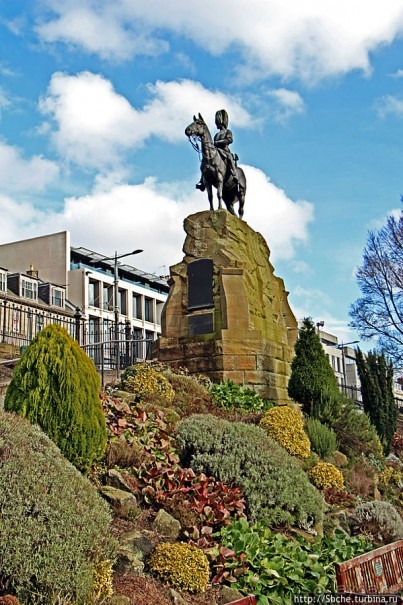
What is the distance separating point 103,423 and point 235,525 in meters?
1.93

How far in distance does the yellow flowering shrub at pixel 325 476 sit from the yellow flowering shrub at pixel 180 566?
4609 millimetres

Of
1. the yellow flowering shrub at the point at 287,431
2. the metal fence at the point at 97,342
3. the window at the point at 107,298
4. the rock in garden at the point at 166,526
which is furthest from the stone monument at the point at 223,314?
the window at the point at 107,298

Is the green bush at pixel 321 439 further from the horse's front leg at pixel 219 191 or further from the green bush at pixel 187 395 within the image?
the horse's front leg at pixel 219 191

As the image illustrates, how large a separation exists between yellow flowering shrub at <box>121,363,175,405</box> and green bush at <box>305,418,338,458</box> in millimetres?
2658

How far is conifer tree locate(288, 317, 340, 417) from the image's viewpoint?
48.2 feet

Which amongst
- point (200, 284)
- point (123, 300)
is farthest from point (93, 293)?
point (200, 284)

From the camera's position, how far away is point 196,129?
16594 millimetres

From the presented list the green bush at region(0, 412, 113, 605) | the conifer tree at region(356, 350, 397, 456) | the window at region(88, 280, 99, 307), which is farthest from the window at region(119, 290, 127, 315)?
the green bush at region(0, 412, 113, 605)

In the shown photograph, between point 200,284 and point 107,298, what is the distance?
4474 centimetres

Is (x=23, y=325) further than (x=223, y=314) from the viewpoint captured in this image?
Yes

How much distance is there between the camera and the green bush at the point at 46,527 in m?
5.00

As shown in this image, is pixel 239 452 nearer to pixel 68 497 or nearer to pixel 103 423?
pixel 103 423

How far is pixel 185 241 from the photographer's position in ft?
54.2

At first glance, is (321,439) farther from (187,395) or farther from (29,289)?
(29,289)
